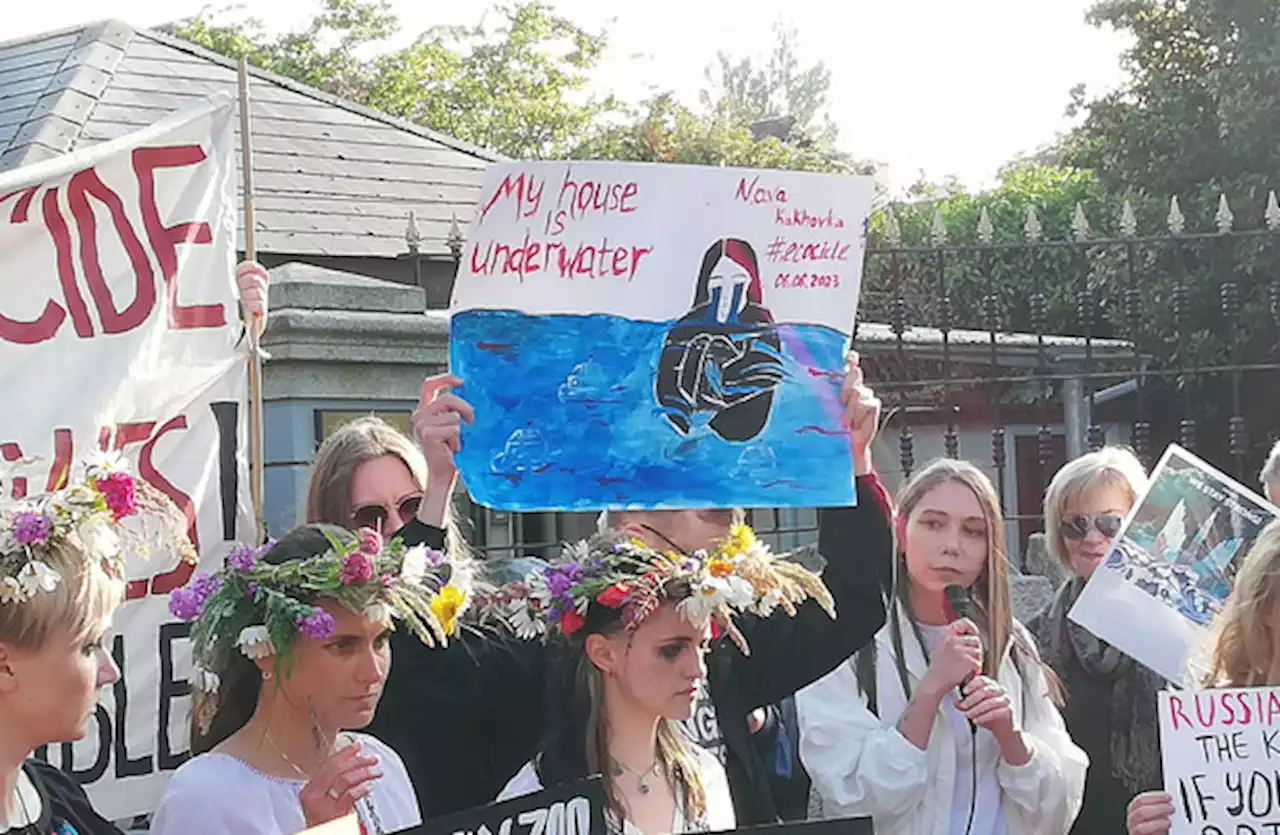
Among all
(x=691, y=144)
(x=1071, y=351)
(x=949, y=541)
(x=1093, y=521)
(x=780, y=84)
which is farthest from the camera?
(x=780, y=84)

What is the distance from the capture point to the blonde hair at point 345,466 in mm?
3729

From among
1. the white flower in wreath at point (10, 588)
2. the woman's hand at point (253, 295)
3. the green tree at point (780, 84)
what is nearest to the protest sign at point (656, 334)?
the woman's hand at point (253, 295)

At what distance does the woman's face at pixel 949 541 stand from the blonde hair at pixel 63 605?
204cm

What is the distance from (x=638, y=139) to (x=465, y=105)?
17.8 feet

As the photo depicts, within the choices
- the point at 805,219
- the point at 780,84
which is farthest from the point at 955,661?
the point at 780,84

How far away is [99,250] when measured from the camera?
4.20 metres

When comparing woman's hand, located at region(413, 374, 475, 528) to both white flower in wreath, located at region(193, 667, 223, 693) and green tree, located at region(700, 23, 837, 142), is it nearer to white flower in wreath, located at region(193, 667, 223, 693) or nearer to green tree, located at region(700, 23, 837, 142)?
white flower in wreath, located at region(193, 667, 223, 693)

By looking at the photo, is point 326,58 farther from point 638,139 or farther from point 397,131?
point 397,131

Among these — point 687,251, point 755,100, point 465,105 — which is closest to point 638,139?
point 465,105

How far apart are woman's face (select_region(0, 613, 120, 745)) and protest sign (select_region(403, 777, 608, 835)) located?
1.94ft

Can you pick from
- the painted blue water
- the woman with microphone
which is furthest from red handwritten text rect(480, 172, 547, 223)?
the woman with microphone

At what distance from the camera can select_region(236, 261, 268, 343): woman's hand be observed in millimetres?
4289

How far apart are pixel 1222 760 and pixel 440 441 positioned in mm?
1694

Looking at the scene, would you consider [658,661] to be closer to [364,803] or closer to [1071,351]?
[364,803]
